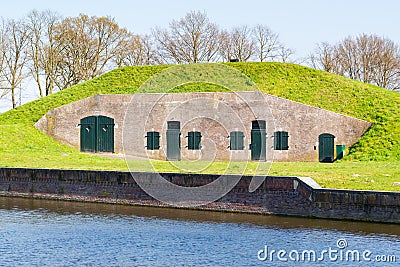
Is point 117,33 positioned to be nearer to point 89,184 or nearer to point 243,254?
point 89,184

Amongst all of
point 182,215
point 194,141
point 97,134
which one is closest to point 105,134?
point 97,134

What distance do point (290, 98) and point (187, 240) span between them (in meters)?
19.9

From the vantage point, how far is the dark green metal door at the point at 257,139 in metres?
33.2

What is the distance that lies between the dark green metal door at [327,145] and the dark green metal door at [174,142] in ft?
22.6

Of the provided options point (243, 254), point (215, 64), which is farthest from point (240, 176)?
point (215, 64)

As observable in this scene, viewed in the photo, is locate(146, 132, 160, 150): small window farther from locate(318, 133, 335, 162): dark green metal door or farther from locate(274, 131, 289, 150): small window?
locate(318, 133, 335, 162): dark green metal door

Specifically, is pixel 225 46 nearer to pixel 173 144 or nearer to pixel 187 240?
pixel 173 144

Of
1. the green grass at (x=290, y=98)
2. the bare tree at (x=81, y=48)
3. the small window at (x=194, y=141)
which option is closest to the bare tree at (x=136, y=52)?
the bare tree at (x=81, y=48)

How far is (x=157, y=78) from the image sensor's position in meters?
39.9

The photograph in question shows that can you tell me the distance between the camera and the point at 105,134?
3603 cm

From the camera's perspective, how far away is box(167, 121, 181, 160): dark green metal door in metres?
34.1

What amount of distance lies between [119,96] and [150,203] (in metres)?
14.6

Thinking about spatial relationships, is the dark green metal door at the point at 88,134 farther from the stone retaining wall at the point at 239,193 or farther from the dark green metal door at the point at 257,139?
the stone retaining wall at the point at 239,193

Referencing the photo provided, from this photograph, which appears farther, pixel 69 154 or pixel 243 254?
pixel 69 154
